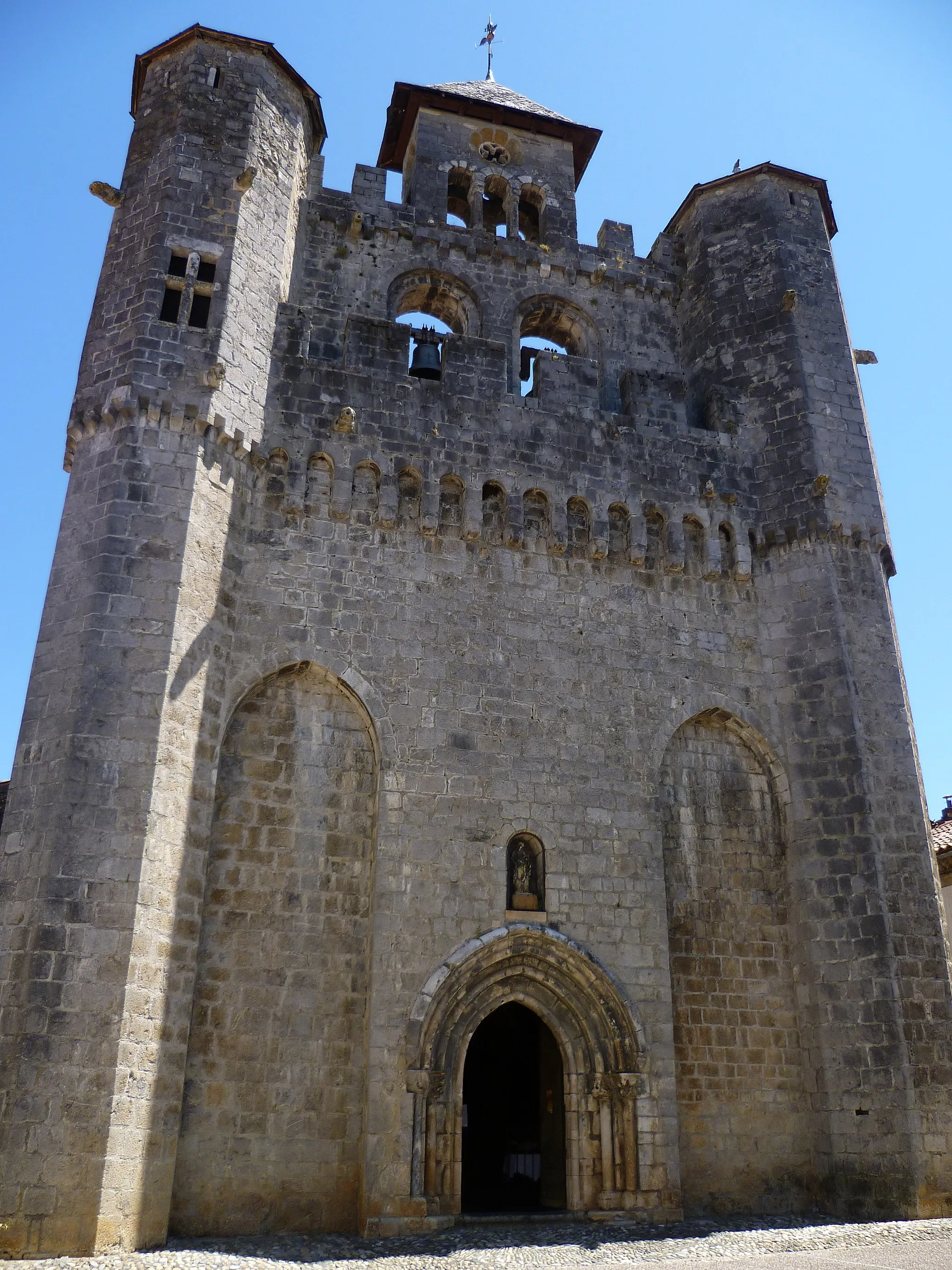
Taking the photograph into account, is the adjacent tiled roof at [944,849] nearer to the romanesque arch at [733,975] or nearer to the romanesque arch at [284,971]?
the romanesque arch at [733,975]

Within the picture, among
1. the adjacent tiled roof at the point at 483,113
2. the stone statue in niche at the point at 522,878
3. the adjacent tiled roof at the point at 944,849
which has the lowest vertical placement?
the stone statue in niche at the point at 522,878

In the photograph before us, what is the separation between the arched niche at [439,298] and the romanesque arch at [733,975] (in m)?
7.50

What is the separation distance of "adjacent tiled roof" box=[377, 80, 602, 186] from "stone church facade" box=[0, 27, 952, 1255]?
3.07 metres

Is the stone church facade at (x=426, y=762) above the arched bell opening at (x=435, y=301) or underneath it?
underneath

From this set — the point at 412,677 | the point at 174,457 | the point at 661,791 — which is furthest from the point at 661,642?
the point at 174,457

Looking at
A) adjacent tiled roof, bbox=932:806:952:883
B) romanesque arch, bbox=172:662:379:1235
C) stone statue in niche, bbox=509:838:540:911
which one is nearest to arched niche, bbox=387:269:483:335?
romanesque arch, bbox=172:662:379:1235

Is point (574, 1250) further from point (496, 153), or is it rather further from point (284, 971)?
point (496, 153)

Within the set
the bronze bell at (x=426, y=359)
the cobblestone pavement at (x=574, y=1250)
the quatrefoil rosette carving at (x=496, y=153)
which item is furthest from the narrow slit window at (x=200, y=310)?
the cobblestone pavement at (x=574, y=1250)

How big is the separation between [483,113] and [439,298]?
442 centimetres

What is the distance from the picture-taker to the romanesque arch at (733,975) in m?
11.8

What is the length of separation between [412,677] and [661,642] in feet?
11.9

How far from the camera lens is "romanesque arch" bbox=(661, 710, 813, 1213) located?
465 inches

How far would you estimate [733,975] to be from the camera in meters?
12.6

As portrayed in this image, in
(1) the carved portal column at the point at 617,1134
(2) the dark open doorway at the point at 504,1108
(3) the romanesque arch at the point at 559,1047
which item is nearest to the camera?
(3) the romanesque arch at the point at 559,1047
